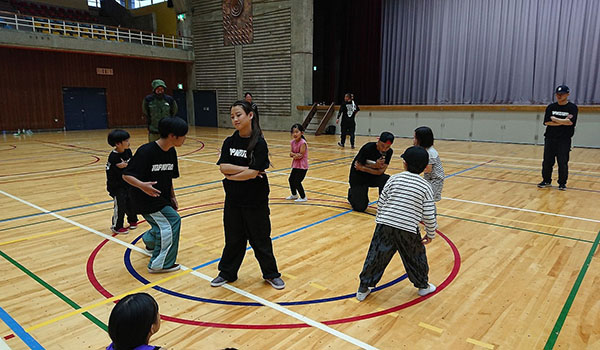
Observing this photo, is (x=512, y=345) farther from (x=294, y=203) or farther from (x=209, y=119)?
(x=209, y=119)

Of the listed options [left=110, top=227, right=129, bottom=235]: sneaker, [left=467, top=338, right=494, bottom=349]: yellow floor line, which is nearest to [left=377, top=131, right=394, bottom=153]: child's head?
[left=467, top=338, right=494, bottom=349]: yellow floor line

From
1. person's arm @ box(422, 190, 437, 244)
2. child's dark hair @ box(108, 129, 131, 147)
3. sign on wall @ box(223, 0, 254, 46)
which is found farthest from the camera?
sign on wall @ box(223, 0, 254, 46)

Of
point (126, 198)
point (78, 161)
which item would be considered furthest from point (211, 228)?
point (78, 161)

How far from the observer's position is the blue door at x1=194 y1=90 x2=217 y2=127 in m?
24.9

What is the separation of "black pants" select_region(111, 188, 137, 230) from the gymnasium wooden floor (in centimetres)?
23

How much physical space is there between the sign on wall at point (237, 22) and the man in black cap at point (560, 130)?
693 inches

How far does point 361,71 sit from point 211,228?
61.8 ft

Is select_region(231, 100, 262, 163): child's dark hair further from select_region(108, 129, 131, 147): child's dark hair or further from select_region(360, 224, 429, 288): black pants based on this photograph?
select_region(108, 129, 131, 147): child's dark hair

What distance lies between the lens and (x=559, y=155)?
732cm

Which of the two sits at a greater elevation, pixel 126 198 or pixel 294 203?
pixel 126 198

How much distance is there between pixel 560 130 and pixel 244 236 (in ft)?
20.9

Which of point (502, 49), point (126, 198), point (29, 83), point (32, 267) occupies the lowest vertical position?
point (32, 267)

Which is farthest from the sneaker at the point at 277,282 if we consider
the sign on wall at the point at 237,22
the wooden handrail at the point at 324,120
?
the sign on wall at the point at 237,22

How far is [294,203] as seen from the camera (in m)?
6.50
